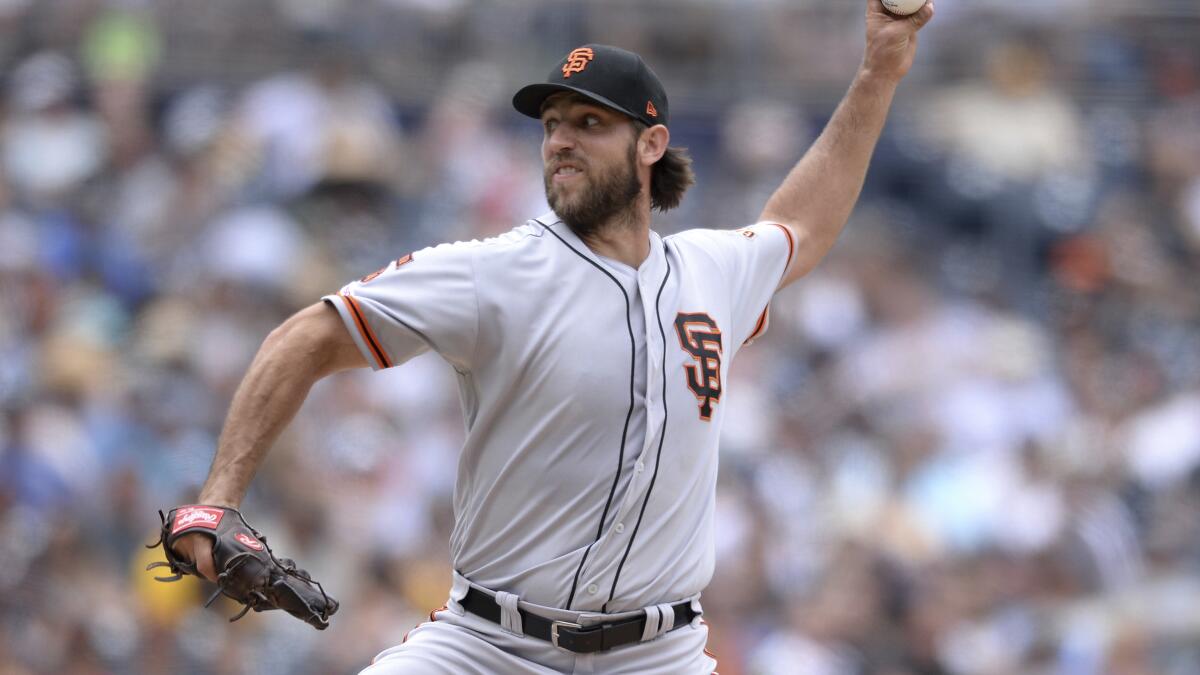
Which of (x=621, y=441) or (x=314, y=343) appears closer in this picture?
(x=314, y=343)

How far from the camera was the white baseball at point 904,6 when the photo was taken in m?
4.70

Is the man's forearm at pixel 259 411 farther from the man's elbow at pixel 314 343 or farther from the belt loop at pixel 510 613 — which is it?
the belt loop at pixel 510 613

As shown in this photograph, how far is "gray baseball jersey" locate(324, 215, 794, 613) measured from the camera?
3834mm

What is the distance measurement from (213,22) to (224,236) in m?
1.88

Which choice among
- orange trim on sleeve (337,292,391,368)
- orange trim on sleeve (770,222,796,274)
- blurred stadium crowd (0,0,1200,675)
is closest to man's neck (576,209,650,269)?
orange trim on sleeve (770,222,796,274)

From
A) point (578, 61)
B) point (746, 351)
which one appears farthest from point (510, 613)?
point (746, 351)

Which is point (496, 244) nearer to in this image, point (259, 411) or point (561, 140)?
point (561, 140)

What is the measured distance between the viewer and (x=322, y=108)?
34.3 feet

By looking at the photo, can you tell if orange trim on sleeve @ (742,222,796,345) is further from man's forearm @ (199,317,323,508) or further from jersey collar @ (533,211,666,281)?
man's forearm @ (199,317,323,508)

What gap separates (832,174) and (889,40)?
0.42m

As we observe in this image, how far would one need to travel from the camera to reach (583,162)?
4094 millimetres

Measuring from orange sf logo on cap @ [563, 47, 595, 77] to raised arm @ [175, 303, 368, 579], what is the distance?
846 millimetres

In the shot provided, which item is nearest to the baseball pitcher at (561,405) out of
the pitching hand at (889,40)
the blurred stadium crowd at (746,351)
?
the pitching hand at (889,40)

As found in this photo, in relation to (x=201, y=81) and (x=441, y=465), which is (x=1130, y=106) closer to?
(x=441, y=465)
